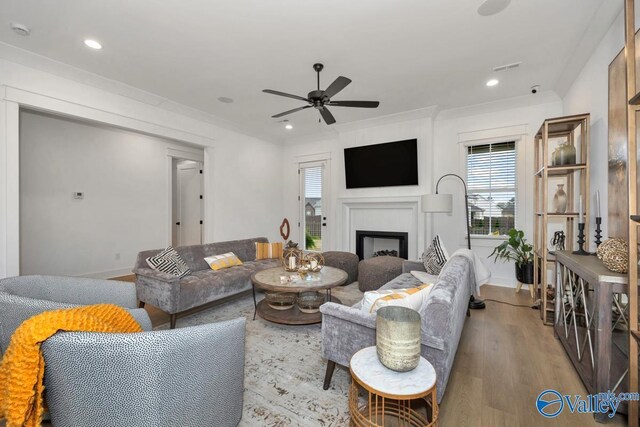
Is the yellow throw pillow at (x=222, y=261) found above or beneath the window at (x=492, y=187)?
beneath

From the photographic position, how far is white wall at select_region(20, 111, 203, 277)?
4.07 metres

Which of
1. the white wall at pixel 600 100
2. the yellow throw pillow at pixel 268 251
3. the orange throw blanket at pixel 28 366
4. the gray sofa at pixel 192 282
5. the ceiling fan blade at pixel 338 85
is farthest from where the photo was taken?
the yellow throw pillow at pixel 268 251

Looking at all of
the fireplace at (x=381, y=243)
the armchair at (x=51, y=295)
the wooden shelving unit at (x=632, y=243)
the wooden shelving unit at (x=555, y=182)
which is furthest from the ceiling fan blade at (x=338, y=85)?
the fireplace at (x=381, y=243)

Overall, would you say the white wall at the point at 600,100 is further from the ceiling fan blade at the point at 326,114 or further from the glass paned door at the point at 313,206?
the glass paned door at the point at 313,206

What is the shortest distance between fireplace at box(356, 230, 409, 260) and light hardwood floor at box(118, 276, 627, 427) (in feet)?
6.12

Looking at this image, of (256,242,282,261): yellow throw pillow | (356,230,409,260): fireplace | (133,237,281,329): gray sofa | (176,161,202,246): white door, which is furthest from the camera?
(176,161,202,246): white door

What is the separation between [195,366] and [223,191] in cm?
418

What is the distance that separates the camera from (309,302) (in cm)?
286

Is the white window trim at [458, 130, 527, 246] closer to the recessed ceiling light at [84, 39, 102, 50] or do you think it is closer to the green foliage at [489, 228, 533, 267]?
the green foliage at [489, 228, 533, 267]

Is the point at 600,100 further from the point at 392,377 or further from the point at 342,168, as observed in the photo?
the point at 342,168

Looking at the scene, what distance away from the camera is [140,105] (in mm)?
3789

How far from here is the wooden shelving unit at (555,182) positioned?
2.73m

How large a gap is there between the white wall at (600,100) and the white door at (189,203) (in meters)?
6.50

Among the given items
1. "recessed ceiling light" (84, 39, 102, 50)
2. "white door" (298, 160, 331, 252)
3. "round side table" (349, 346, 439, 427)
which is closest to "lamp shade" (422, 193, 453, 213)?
"white door" (298, 160, 331, 252)
